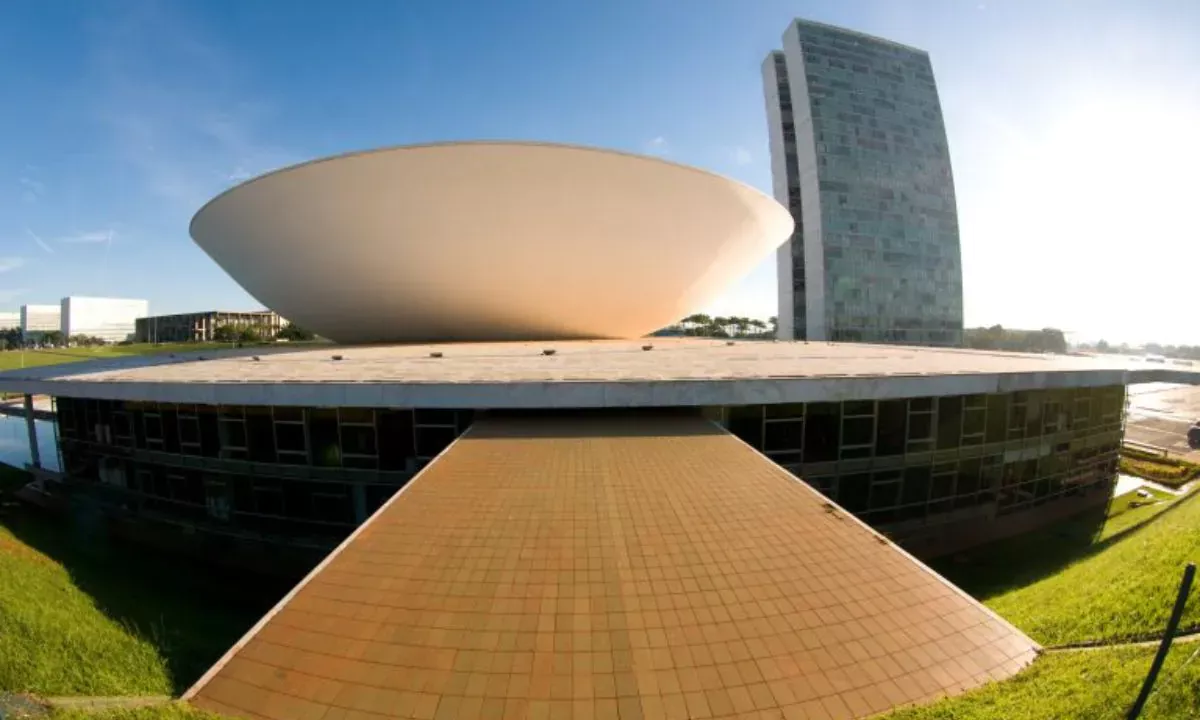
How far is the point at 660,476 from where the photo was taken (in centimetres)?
506

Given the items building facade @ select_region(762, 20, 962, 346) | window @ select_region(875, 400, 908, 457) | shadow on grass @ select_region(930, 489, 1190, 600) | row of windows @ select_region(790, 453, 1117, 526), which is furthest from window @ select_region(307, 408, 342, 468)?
building facade @ select_region(762, 20, 962, 346)

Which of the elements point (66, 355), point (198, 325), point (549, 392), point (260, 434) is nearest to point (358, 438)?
point (260, 434)

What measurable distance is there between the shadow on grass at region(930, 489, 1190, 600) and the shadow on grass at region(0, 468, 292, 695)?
9.31 meters

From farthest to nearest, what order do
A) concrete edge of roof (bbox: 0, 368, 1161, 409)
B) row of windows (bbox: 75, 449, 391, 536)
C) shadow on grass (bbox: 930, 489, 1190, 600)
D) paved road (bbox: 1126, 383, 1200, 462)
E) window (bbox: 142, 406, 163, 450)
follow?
paved road (bbox: 1126, 383, 1200, 462) → window (bbox: 142, 406, 163, 450) → row of windows (bbox: 75, 449, 391, 536) → shadow on grass (bbox: 930, 489, 1190, 600) → concrete edge of roof (bbox: 0, 368, 1161, 409)

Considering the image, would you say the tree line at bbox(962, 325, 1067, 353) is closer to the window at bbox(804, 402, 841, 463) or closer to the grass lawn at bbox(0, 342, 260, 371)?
the window at bbox(804, 402, 841, 463)

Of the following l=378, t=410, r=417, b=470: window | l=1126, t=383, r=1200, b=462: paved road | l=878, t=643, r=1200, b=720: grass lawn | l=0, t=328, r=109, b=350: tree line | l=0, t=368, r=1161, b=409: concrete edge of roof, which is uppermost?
l=0, t=328, r=109, b=350: tree line

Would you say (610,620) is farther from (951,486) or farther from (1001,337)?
(1001,337)

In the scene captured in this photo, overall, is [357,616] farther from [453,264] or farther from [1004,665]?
[453,264]

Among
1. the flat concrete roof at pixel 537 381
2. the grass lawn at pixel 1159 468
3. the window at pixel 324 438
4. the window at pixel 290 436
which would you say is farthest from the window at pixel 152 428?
the grass lawn at pixel 1159 468

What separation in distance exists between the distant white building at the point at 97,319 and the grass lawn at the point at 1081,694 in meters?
118

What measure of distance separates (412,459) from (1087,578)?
Answer: 28.6 ft

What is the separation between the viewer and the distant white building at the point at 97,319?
90000 mm

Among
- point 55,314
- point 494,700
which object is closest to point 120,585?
point 494,700

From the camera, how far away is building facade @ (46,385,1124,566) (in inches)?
301
